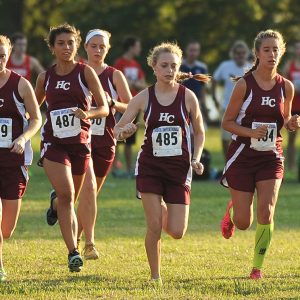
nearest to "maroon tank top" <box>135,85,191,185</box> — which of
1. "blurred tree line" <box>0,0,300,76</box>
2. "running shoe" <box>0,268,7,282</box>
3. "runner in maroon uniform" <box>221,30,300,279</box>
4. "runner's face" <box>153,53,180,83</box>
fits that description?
"runner's face" <box>153,53,180,83</box>

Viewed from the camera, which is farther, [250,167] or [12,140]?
[250,167]

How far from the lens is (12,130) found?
8.98 metres

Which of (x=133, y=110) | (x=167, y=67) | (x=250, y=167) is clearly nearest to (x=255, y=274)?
(x=250, y=167)

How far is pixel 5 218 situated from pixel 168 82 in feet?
5.48

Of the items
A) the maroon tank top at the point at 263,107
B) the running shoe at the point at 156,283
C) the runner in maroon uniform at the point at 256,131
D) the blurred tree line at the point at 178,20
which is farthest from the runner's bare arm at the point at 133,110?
the blurred tree line at the point at 178,20

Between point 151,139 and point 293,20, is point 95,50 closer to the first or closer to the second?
point 151,139

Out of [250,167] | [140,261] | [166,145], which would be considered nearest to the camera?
[166,145]

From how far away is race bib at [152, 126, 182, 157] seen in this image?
881 cm

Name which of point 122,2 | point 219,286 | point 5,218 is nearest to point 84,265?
point 5,218

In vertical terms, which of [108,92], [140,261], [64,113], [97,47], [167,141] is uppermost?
[97,47]

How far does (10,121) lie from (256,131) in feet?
6.28

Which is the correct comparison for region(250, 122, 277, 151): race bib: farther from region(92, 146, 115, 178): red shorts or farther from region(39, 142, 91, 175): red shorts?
region(92, 146, 115, 178): red shorts

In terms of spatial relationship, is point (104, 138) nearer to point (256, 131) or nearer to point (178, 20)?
point (256, 131)

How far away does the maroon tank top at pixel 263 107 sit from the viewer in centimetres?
916
